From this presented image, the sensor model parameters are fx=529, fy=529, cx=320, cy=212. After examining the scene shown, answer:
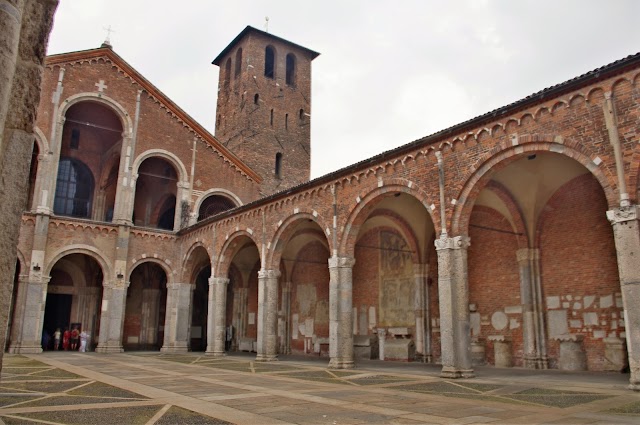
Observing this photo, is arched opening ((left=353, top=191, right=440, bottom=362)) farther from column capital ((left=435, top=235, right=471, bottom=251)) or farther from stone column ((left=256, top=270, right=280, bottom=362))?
column capital ((left=435, top=235, right=471, bottom=251))

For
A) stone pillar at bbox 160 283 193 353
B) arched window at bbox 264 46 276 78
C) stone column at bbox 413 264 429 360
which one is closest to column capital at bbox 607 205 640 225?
stone column at bbox 413 264 429 360

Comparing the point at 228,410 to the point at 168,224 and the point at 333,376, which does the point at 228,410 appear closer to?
the point at 333,376

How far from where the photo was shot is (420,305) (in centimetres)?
1797

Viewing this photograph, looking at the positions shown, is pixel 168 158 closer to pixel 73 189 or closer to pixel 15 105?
pixel 73 189

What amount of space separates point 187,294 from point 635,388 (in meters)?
19.5

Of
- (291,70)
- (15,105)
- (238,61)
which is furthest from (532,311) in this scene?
(238,61)

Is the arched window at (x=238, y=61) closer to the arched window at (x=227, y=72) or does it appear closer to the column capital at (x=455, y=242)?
the arched window at (x=227, y=72)

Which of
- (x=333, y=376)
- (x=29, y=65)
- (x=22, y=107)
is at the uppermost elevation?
(x=29, y=65)

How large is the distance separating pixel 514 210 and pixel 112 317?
17124 mm

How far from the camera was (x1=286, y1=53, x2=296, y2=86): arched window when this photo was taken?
1435 inches

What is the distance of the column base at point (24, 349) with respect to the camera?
2066cm

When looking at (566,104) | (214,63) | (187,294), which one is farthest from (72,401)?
(214,63)

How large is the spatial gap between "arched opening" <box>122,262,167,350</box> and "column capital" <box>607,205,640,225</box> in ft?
72.3

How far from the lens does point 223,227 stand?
72.6 feet
